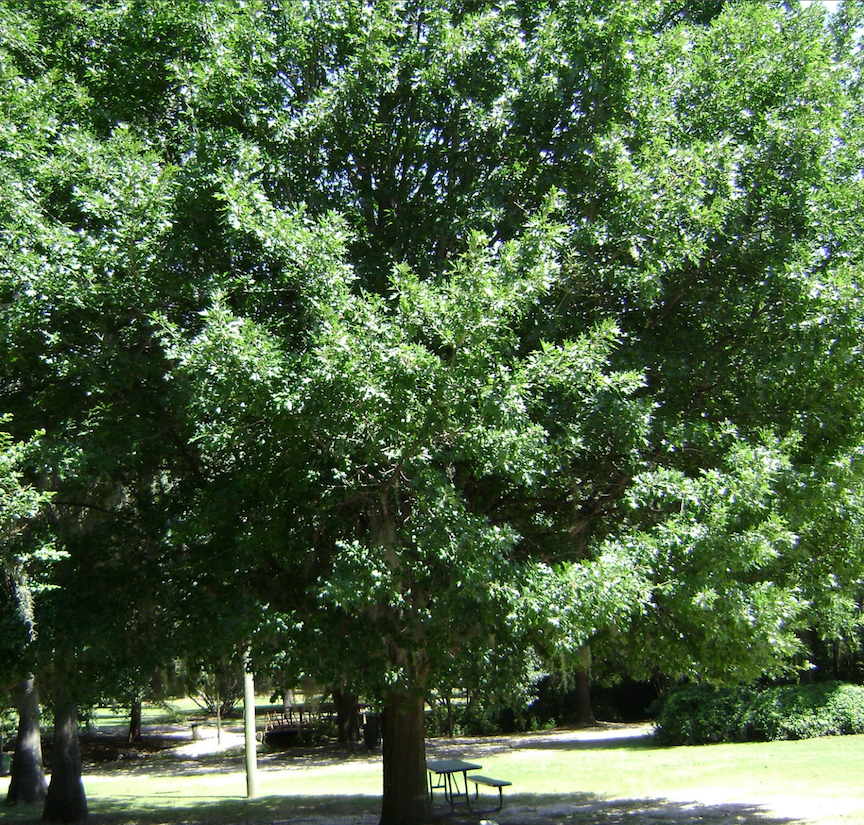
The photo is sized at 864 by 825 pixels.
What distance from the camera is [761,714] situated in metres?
20.9

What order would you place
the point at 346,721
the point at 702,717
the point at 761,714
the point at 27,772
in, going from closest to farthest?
the point at 27,772 → the point at 761,714 → the point at 702,717 → the point at 346,721

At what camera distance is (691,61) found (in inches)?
388

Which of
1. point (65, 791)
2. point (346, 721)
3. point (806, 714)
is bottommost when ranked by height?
point (65, 791)

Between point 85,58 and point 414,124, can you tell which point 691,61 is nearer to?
point 414,124

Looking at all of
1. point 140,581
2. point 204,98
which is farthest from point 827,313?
point 140,581

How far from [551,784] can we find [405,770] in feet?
21.6

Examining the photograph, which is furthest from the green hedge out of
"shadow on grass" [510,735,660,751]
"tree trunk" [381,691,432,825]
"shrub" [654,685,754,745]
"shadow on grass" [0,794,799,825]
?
"tree trunk" [381,691,432,825]

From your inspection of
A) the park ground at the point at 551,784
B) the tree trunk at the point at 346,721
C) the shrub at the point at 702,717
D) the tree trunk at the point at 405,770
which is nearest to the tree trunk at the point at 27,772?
the park ground at the point at 551,784

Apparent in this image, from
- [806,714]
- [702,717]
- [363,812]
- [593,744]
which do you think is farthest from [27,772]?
[806,714]

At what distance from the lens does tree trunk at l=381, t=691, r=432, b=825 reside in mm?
11117

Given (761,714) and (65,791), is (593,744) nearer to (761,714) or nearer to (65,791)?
(761,714)

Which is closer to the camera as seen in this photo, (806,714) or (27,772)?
(27,772)

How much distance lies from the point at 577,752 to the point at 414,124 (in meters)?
16.9

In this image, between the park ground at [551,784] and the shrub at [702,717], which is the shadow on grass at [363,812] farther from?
the shrub at [702,717]
